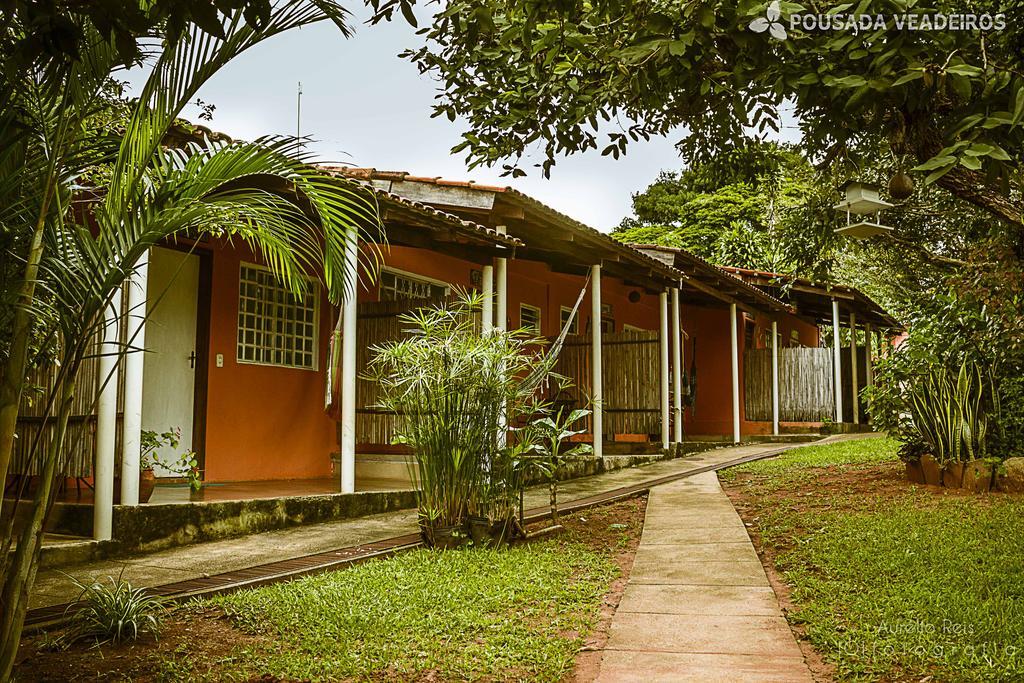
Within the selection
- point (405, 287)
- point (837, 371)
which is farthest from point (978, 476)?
point (837, 371)

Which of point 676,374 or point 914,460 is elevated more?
point 676,374

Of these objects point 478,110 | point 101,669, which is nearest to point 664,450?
point 478,110

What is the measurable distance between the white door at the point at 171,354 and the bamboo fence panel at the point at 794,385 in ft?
38.3

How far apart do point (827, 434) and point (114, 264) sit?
15.1 metres

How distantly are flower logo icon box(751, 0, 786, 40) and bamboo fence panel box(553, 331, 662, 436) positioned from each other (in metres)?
→ 7.36

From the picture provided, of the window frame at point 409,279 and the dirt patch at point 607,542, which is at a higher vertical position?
the window frame at point 409,279

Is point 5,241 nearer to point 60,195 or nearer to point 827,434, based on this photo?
point 60,195

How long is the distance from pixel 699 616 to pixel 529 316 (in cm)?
843

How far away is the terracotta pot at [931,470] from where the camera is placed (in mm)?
7457

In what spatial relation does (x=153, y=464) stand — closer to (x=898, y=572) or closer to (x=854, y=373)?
(x=898, y=572)

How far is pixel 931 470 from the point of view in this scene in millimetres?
7586

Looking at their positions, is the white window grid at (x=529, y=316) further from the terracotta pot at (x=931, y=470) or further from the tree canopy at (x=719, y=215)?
the tree canopy at (x=719, y=215)

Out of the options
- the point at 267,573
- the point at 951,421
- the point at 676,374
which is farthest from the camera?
the point at 676,374

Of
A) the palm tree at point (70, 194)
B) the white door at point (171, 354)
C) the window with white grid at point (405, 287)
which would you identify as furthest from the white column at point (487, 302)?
the palm tree at point (70, 194)
